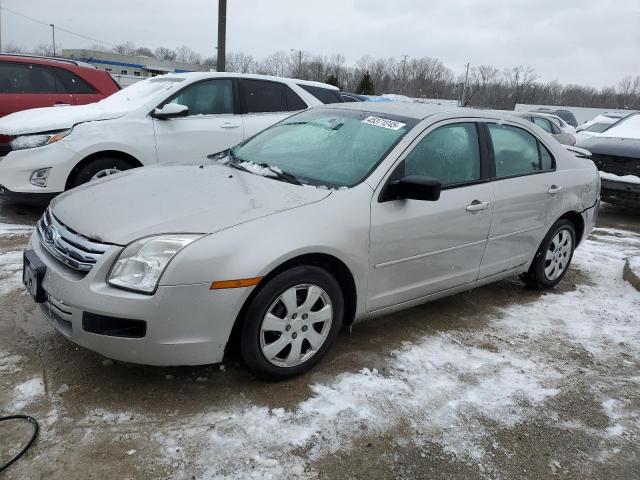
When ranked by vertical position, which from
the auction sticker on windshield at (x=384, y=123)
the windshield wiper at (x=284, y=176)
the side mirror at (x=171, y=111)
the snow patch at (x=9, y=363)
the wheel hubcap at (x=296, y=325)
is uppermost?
the auction sticker on windshield at (x=384, y=123)

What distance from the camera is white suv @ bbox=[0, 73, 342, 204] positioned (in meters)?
5.66

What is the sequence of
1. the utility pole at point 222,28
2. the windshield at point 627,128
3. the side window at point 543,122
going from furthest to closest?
the side window at point 543,122 < the utility pole at point 222,28 < the windshield at point 627,128

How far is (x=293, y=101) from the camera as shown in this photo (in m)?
7.12

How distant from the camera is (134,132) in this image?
592 cm

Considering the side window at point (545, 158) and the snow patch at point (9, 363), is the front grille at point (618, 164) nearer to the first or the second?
the side window at point (545, 158)

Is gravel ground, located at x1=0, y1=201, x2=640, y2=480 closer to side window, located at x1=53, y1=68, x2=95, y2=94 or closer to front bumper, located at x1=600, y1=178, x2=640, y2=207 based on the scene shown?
front bumper, located at x1=600, y1=178, x2=640, y2=207

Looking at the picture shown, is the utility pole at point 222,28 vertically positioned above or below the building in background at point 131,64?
above

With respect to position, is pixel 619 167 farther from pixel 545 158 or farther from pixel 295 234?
pixel 295 234

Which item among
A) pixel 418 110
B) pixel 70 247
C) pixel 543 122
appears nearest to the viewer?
pixel 70 247

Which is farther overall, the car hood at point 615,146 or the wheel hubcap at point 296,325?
the car hood at point 615,146

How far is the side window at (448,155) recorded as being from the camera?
355 cm

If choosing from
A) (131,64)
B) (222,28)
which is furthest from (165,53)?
(222,28)

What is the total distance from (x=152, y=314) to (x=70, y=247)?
2.01 ft

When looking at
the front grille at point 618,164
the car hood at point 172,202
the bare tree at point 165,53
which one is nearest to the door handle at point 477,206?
the car hood at point 172,202
